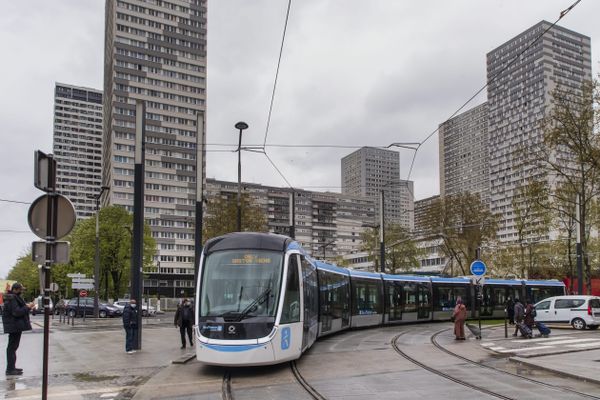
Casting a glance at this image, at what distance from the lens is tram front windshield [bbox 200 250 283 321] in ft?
43.3

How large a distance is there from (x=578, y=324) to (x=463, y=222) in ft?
70.9

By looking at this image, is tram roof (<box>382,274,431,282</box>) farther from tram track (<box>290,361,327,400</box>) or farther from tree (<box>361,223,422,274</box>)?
tree (<box>361,223,422,274</box>)

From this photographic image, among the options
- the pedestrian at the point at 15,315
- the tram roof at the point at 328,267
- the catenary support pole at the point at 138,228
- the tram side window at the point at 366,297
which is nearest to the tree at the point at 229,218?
the tram side window at the point at 366,297

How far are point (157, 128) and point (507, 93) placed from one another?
89.6 meters

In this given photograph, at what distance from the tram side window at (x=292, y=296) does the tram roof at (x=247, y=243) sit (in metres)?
0.50

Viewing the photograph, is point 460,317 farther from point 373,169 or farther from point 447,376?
point 373,169

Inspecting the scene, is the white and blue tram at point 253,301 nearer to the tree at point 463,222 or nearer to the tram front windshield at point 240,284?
the tram front windshield at point 240,284

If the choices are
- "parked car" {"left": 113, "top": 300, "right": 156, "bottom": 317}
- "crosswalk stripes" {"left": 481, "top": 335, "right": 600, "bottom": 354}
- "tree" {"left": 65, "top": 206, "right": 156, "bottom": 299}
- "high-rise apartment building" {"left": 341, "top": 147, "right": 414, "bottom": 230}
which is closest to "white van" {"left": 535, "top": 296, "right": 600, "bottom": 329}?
"crosswalk stripes" {"left": 481, "top": 335, "right": 600, "bottom": 354}

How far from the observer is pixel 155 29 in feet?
396

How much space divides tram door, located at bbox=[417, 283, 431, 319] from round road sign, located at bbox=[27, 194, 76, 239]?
2679 cm

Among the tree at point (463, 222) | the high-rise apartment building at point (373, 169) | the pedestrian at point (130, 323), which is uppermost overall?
the high-rise apartment building at point (373, 169)

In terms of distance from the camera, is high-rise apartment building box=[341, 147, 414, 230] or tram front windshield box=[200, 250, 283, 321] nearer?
tram front windshield box=[200, 250, 283, 321]

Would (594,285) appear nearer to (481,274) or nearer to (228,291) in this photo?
(481,274)

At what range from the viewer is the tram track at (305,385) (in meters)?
10.4
